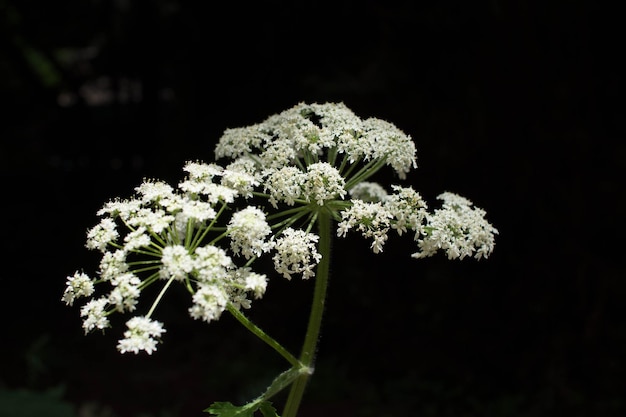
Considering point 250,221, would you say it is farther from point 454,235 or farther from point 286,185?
point 454,235

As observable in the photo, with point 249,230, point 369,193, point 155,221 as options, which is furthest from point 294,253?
point 369,193

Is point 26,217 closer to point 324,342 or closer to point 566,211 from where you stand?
point 324,342

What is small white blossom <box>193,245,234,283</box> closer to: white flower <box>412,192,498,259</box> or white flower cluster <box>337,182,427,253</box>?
white flower cluster <box>337,182,427,253</box>

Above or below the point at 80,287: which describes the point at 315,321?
above

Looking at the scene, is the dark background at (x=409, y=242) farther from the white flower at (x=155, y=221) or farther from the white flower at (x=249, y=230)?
the white flower at (x=249, y=230)

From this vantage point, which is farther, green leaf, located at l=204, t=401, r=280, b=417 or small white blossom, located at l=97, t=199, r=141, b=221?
small white blossom, located at l=97, t=199, r=141, b=221

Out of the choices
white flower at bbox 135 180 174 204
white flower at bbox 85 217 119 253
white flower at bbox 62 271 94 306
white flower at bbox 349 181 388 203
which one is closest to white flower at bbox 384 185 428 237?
white flower at bbox 349 181 388 203

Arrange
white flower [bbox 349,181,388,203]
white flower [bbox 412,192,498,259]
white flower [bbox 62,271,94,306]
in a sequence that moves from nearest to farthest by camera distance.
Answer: white flower [bbox 62,271,94,306] → white flower [bbox 412,192,498,259] → white flower [bbox 349,181,388,203]
